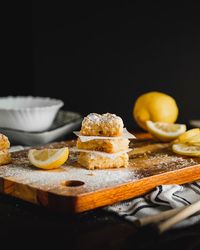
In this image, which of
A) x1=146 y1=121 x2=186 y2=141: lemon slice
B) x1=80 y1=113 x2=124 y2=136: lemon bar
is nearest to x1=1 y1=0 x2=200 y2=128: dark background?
x1=146 y1=121 x2=186 y2=141: lemon slice

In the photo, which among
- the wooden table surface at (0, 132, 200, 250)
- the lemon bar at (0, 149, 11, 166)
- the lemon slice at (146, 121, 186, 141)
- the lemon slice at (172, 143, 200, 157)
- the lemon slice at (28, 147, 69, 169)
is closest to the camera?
the wooden table surface at (0, 132, 200, 250)

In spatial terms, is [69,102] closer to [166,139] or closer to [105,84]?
[105,84]

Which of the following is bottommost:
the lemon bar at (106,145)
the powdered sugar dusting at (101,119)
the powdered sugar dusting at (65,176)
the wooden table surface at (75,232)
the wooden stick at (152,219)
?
the wooden table surface at (75,232)

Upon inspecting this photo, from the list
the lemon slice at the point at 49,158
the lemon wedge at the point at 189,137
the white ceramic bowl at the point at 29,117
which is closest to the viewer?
the lemon slice at the point at 49,158

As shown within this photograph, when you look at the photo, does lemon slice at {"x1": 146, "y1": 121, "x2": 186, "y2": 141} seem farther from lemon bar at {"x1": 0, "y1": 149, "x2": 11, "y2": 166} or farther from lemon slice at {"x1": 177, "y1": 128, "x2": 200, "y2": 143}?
lemon bar at {"x1": 0, "y1": 149, "x2": 11, "y2": 166}

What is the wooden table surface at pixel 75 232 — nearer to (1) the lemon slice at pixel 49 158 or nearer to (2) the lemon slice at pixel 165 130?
(1) the lemon slice at pixel 49 158

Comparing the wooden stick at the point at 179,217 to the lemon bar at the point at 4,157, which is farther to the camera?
the lemon bar at the point at 4,157

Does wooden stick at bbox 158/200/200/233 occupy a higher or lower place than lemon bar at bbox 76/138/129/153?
lower

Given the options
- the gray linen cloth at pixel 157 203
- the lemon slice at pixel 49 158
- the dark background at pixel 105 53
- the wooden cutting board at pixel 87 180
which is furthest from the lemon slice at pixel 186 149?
the dark background at pixel 105 53
